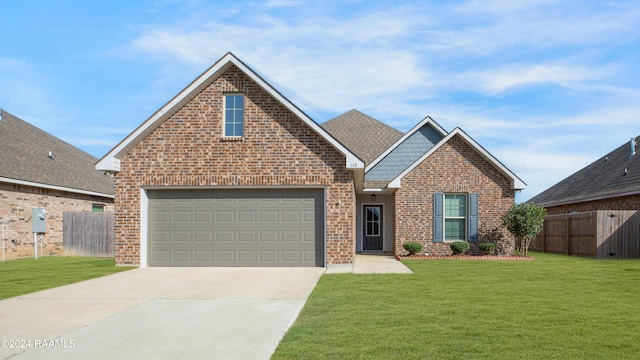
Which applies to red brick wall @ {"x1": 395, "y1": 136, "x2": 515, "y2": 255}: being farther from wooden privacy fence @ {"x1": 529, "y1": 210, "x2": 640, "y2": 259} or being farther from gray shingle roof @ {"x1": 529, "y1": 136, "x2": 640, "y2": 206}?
gray shingle roof @ {"x1": 529, "y1": 136, "x2": 640, "y2": 206}

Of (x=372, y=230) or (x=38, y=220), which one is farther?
(x=372, y=230)

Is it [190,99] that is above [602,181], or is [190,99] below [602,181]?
above

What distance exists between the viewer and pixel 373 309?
9148mm

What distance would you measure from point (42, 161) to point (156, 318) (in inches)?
762

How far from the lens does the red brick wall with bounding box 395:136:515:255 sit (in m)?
20.8

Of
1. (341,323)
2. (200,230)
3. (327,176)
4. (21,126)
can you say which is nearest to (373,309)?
(341,323)

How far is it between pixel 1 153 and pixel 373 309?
62.8ft

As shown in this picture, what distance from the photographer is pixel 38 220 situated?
22.2m

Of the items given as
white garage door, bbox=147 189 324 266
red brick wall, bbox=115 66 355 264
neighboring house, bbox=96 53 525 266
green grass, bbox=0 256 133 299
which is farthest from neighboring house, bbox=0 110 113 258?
white garage door, bbox=147 189 324 266

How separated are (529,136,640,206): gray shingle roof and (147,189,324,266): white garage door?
47.3ft

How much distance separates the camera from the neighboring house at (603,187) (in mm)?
23362

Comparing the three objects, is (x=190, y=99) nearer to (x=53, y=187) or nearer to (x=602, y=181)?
(x=53, y=187)

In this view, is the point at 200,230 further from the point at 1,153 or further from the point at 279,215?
the point at 1,153

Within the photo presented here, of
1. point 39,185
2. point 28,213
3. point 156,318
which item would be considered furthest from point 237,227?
point 28,213
